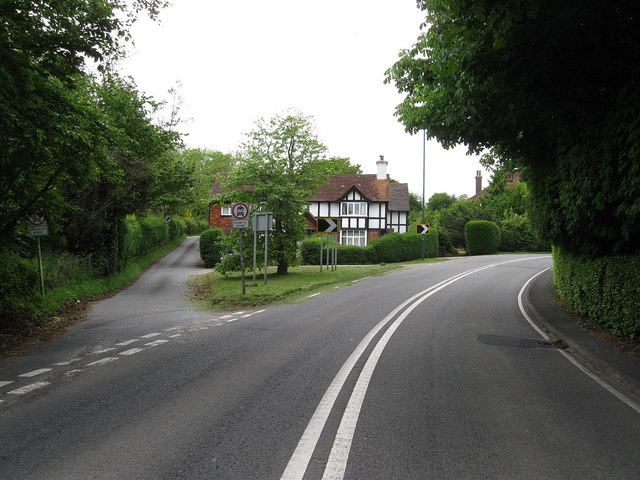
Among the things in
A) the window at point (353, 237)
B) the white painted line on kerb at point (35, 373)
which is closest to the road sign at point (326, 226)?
the white painted line on kerb at point (35, 373)

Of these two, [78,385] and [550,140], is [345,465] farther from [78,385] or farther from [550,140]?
[550,140]

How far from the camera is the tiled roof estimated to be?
50.3m

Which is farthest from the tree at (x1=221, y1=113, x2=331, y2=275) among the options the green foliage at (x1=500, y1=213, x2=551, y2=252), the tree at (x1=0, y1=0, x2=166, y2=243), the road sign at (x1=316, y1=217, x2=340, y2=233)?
the green foliage at (x1=500, y1=213, x2=551, y2=252)

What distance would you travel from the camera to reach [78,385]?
5.36 metres

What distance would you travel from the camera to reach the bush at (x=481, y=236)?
44.2 m

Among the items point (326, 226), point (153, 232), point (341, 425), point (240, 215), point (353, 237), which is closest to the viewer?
point (341, 425)

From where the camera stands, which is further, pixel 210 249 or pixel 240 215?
pixel 210 249

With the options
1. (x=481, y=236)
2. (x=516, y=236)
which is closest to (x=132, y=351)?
(x=481, y=236)

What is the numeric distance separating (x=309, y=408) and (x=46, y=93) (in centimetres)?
708

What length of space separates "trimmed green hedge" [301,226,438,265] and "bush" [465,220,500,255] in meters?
5.02

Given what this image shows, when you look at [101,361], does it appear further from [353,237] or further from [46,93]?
[353,237]

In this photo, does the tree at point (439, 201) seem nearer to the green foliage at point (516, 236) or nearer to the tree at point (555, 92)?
the green foliage at point (516, 236)

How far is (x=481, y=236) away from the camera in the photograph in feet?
145

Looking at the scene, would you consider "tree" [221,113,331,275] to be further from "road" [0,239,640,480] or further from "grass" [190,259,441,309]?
"road" [0,239,640,480]
